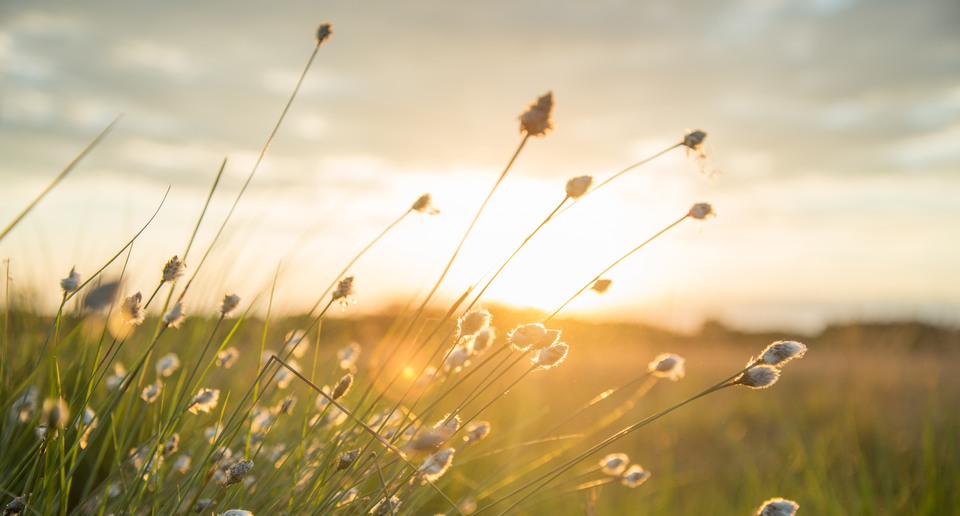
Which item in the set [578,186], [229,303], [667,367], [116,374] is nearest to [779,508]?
[667,367]

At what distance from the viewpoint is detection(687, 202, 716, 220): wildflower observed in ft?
5.66

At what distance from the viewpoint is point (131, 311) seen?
1.58 metres

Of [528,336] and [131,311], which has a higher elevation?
[528,336]

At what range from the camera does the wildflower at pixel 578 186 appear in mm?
1576

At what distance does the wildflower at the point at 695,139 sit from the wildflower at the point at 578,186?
307 mm

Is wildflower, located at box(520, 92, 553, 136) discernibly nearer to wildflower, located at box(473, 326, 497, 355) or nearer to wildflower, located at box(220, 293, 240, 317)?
wildflower, located at box(473, 326, 497, 355)

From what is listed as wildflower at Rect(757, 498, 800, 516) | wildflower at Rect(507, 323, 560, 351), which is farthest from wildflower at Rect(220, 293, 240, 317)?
wildflower at Rect(757, 498, 800, 516)

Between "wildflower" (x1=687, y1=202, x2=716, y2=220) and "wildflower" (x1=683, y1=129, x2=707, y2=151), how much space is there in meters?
0.14

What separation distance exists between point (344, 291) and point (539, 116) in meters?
0.68

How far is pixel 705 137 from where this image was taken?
5.62 ft

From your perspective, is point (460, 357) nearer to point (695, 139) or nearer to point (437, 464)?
point (437, 464)

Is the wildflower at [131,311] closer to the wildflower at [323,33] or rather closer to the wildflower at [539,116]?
the wildflower at [323,33]

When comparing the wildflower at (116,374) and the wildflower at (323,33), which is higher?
the wildflower at (323,33)

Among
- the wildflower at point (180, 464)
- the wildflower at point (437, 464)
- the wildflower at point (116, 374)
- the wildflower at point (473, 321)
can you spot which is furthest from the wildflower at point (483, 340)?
the wildflower at point (116, 374)
